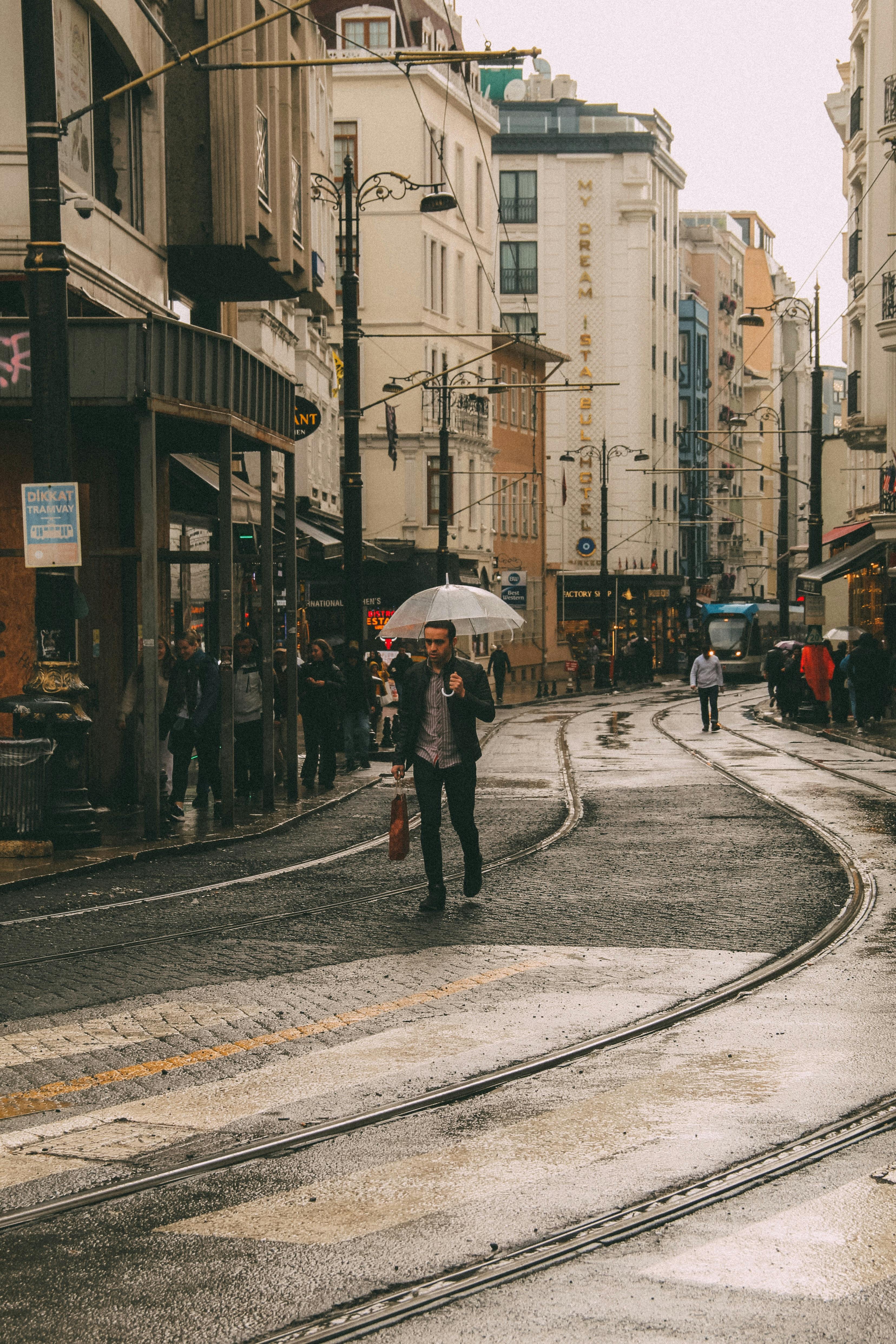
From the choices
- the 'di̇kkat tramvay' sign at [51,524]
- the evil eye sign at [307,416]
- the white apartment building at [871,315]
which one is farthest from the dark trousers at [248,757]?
the white apartment building at [871,315]

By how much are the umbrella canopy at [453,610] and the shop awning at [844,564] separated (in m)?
21.8

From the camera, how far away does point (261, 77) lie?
21406mm

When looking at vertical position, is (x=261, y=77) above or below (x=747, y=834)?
above

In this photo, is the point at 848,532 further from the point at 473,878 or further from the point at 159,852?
the point at 473,878

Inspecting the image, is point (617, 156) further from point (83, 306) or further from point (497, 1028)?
point (497, 1028)

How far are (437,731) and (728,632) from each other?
5666cm

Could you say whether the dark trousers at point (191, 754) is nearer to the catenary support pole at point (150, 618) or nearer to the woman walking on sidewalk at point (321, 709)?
the catenary support pole at point (150, 618)

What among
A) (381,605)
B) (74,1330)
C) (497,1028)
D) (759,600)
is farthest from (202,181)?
(759,600)

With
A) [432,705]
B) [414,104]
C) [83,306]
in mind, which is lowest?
[432,705]

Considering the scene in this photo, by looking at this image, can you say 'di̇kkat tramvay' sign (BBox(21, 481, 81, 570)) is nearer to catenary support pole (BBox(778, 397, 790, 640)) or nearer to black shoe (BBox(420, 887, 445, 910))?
black shoe (BBox(420, 887, 445, 910))

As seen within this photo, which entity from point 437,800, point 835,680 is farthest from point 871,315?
point 437,800

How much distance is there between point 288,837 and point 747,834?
13.0ft

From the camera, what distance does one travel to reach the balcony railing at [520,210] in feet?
272

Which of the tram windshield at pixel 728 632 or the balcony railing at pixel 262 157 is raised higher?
the balcony railing at pixel 262 157
